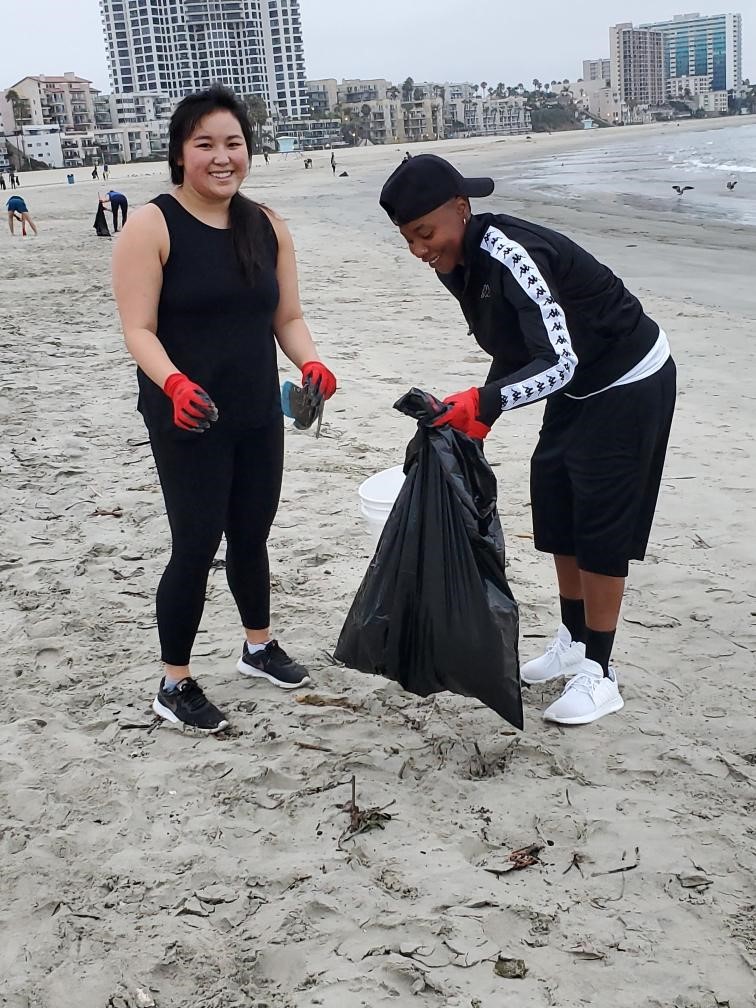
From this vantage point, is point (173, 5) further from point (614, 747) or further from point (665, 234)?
point (614, 747)

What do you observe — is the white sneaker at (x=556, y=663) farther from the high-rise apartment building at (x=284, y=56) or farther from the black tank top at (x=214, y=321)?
the high-rise apartment building at (x=284, y=56)

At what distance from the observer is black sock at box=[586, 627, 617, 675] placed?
2.69 meters

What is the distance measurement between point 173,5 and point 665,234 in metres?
177

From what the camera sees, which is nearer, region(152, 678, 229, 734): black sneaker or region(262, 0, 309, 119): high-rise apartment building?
region(152, 678, 229, 734): black sneaker

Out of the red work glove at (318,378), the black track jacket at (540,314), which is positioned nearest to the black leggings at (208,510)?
the red work glove at (318,378)

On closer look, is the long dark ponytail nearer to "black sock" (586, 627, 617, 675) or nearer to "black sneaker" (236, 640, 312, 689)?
"black sneaker" (236, 640, 312, 689)

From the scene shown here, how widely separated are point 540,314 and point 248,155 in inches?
35.9

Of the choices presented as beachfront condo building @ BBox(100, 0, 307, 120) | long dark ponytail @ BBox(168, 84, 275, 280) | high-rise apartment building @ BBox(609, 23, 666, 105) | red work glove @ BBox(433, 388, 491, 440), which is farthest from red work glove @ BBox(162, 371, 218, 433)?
high-rise apartment building @ BBox(609, 23, 666, 105)

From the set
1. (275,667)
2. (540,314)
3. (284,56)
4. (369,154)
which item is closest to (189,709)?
(275,667)

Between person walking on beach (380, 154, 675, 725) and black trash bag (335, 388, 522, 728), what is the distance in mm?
119

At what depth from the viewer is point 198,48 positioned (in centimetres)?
16412

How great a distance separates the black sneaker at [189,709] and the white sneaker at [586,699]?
0.96 metres

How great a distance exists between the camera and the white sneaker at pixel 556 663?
2904mm

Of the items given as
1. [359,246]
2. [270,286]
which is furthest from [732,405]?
[359,246]
